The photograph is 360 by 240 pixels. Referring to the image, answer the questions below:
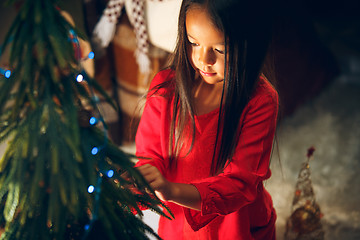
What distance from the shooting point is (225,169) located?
859 millimetres

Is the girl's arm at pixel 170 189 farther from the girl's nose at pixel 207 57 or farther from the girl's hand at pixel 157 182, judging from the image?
the girl's nose at pixel 207 57

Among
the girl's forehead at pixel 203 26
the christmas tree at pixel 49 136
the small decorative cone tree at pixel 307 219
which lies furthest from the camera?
the small decorative cone tree at pixel 307 219

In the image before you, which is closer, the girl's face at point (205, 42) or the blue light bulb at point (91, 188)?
the blue light bulb at point (91, 188)

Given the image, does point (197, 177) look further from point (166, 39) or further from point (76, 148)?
point (166, 39)

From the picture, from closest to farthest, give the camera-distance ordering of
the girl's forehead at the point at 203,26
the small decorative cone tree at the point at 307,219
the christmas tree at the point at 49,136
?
the christmas tree at the point at 49,136
the girl's forehead at the point at 203,26
the small decorative cone tree at the point at 307,219

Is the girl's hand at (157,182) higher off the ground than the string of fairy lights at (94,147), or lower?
lower

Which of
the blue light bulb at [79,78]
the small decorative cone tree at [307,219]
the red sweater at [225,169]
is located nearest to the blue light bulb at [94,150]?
the blue light bulb at [79,78]

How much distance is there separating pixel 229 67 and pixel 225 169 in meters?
0.27

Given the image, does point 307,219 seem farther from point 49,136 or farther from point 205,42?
point 49,136

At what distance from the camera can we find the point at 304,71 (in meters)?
2.15

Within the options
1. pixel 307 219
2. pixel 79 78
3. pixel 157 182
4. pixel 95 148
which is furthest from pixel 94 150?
pixel 307 219

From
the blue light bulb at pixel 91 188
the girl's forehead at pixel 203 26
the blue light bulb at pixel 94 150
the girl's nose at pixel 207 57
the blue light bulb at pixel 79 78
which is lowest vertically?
the blue light bulb at pixel 91 188

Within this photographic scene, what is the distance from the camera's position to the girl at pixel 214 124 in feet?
2.32

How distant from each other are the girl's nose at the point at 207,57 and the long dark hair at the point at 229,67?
0.10 feet
